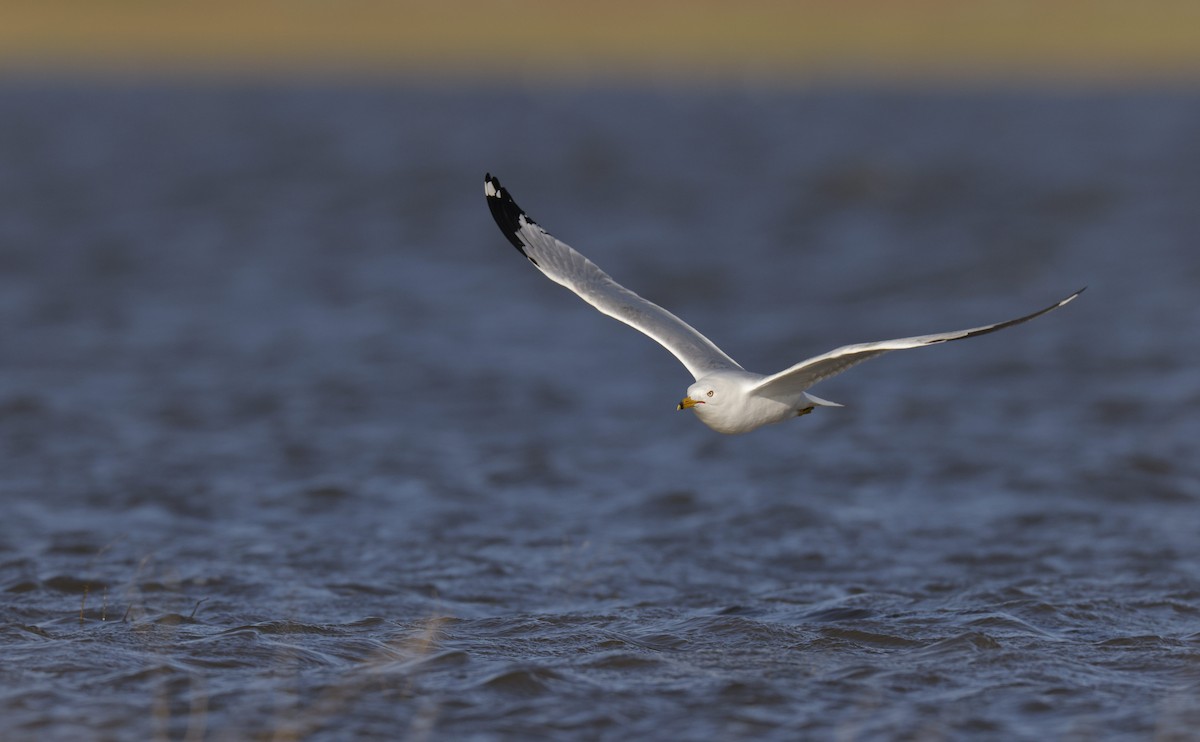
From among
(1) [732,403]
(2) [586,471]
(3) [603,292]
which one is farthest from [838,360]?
(2) [586,471]

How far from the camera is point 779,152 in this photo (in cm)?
3209

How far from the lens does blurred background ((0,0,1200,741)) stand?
20.6 ft

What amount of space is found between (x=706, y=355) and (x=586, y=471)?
3286 millimetres

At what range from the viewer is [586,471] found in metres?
10.9

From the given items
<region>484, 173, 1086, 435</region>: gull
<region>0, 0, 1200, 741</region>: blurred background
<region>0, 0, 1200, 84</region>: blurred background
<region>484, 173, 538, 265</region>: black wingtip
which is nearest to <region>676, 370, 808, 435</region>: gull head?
<region>484, 173, 1086, 435</region>: gull

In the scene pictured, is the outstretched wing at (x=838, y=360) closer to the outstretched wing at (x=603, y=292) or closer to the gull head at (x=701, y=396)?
the gull head at (x=701, y=396)

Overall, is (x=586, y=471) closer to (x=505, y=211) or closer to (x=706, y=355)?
(x=505, y=211)

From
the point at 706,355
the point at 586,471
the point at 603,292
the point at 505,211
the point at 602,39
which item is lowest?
the point at 586,471

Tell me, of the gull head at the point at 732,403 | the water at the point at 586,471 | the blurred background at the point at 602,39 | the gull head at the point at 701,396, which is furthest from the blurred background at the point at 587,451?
the blurred background at the point at 602,39

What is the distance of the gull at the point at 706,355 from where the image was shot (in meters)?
6.62

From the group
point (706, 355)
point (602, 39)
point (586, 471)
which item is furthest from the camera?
point (602, 39)

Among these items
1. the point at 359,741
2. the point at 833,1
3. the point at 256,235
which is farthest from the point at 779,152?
the point at 833,1

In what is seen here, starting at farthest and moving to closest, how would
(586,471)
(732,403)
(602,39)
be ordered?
(602,39)
(586,471)
(732,403)

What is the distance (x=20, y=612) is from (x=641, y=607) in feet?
9.72
